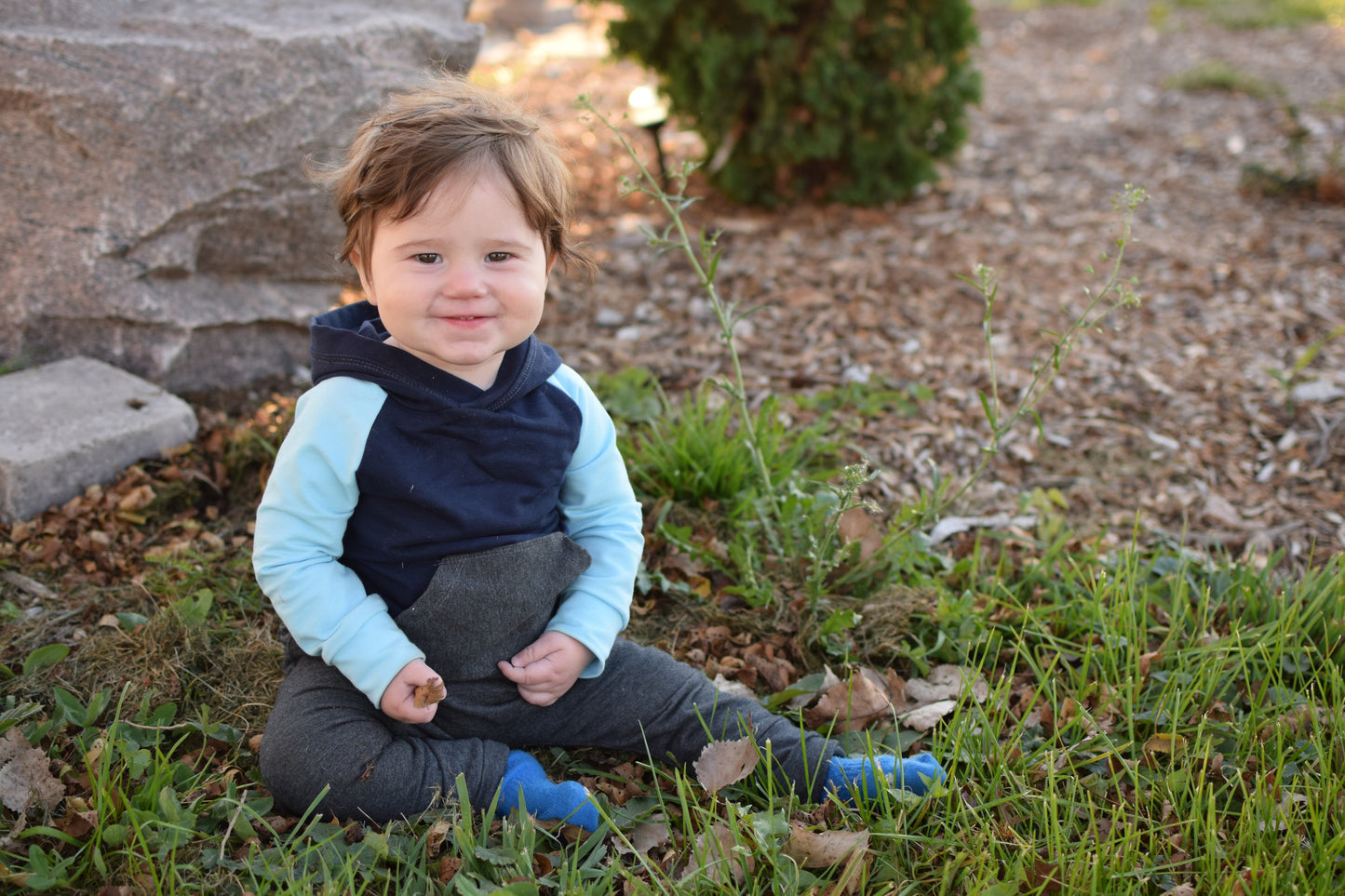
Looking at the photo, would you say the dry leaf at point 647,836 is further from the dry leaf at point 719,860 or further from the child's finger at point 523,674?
the child's finger at point 523,674

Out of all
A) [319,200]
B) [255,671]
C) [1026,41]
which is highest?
[1026,41]

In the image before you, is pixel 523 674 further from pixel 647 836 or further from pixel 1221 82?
pixel 1221 82

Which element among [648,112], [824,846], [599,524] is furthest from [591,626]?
[648,112]

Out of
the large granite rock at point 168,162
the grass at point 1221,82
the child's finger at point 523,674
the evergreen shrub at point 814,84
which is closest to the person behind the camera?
the child's finger at point 523,674

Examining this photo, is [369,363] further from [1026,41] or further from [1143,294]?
[1026,41]

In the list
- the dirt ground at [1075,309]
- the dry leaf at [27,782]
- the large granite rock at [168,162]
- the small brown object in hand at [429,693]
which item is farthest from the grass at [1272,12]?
the dry leaf at [27,782]

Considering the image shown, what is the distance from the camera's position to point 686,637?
238 cm

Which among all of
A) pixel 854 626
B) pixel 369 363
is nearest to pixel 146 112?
pixel 369 363

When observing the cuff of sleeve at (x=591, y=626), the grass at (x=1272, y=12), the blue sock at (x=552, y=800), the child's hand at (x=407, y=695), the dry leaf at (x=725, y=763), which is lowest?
the blue sock at (x=552, y=800)

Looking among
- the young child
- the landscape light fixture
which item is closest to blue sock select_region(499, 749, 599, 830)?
the young child

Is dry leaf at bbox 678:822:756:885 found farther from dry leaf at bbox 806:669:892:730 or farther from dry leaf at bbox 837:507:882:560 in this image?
dry leaf at bbox 837:507:882:560

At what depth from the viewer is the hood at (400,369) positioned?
1.79 m

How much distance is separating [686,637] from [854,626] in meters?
0.41

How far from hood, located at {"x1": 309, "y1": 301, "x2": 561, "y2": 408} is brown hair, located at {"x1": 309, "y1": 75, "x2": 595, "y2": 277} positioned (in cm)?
16
